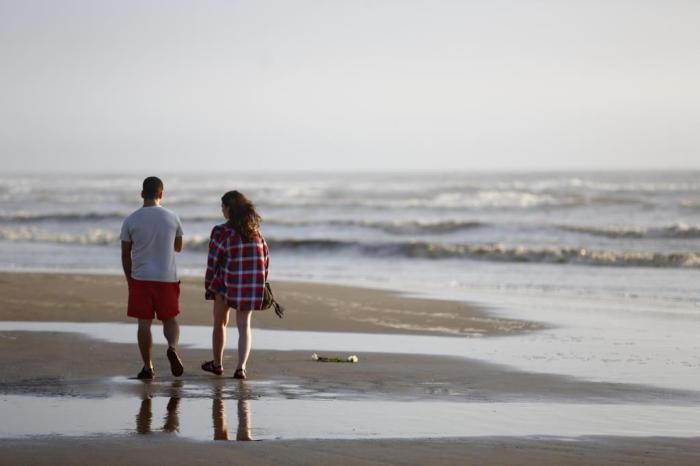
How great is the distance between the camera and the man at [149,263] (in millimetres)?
8250

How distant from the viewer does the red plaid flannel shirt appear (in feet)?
27.9

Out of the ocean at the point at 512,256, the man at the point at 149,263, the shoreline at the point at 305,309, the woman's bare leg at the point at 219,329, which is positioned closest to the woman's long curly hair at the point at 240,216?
the man at the point at 149,263

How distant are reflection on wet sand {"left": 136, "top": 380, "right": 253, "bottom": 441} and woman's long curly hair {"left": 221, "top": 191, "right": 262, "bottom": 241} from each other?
1.25 meters

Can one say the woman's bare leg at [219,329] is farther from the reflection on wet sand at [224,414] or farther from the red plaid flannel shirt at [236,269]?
the reflection on wet sand at [224,414]

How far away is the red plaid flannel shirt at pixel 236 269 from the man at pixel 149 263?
0.38m

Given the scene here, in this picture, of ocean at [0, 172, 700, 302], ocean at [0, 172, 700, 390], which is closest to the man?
ocean at [0, 172, 700, 390]

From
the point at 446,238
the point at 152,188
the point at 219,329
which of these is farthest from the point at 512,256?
the point at 152,188

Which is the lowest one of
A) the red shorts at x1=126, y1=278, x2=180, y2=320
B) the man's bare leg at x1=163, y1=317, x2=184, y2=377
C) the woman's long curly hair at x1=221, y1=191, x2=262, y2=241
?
the man's bare leg at x1=163, y1=317, x2=184, y2=377

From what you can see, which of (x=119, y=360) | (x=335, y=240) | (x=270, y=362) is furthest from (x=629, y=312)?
(x=335, y=240)

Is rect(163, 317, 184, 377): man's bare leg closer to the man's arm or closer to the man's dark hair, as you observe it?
the man's arm

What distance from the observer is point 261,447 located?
19.4ft

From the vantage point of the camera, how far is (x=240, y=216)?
27.8ft

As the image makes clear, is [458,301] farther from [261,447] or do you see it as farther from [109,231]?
[109,231]

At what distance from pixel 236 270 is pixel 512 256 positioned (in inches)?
619
